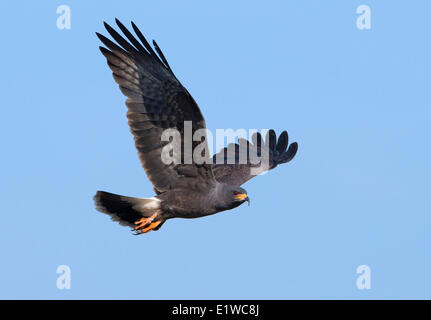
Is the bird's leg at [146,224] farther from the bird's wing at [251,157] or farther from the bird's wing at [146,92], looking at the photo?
the bird's wing at [251,157]

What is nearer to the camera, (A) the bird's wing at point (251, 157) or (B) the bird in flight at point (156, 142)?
(B) the bird in flight at point (156, 142)

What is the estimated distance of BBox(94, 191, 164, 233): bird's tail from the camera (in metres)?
12.5

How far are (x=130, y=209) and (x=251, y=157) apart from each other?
144 inches

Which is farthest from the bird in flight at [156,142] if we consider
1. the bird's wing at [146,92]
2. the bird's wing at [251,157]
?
the bird's wing at [251,157]

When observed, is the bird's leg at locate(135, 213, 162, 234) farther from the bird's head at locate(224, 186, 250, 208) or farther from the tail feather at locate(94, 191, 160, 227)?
the bird's head at locate(224, 186, 250, 208)

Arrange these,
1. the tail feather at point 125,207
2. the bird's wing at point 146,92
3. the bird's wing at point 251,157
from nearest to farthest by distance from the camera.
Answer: the bird's wing at point 146,92, the tail feather at point 125,207, the bird's wing at point 251,157

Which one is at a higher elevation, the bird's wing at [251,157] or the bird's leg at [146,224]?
the bird's wing at [251,157]

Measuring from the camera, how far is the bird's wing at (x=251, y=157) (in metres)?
14.9

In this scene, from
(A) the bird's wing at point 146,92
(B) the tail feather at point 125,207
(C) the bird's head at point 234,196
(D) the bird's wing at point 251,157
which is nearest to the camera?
(A) the bird's wing at point 146,92

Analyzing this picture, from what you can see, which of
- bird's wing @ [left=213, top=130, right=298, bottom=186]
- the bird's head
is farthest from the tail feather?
bird's wing @ [left=213, top=130, right=298, bottom=186]

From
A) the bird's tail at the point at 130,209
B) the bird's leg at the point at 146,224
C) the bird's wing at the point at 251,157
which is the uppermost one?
the bird's wing at the point at 251,157

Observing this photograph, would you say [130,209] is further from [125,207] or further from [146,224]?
[146,224]

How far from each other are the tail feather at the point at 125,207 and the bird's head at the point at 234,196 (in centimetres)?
112

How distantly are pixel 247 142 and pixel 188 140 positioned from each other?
445cm
